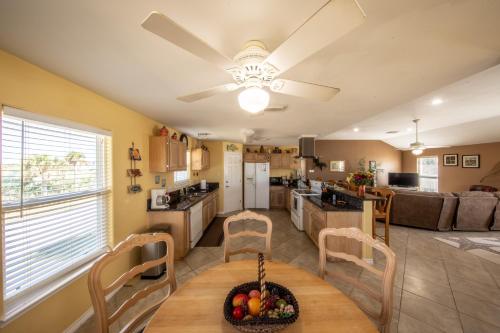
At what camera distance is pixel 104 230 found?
214 centimetres

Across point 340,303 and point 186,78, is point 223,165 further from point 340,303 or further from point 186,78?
point 340,303

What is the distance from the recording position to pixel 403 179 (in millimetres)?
6859

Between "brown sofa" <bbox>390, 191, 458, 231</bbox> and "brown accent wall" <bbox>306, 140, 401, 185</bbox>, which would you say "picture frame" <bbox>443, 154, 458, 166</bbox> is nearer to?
"brown accent wall" <bbox>306, 140, 401, 185</bbox>

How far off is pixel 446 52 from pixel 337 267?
9.13ft

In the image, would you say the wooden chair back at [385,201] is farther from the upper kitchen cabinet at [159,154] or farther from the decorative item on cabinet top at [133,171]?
the decorative item on cabinet top at [133,171]

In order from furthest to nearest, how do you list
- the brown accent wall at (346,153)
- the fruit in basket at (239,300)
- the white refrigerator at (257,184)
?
the brown accent wall at (346,153), the white refrigerator at (257,184), the fruit in basket at (239,300)

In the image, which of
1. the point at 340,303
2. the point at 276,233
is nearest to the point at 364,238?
the point at 340,303

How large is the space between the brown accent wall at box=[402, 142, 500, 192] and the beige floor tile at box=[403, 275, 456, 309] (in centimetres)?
587

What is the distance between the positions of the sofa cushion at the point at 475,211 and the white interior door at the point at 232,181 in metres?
5.52

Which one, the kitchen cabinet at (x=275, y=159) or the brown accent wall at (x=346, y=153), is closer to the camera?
the kitchen cabinet at (x=275, y=159)

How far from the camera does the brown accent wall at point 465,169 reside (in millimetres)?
5391

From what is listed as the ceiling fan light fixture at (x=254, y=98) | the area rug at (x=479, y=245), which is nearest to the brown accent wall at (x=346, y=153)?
the area rug at (x=479, y=245)

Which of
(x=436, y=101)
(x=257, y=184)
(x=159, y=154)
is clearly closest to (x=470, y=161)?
(x=436, y=101)

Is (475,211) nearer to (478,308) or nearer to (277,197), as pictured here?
(478,308)
